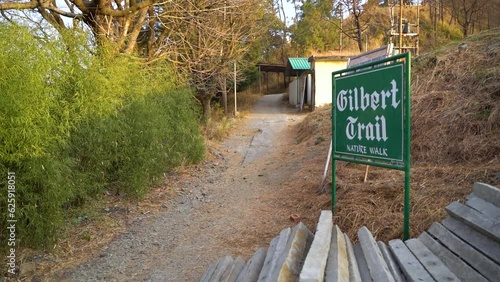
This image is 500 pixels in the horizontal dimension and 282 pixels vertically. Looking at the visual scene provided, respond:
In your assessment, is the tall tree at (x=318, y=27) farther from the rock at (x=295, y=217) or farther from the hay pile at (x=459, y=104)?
the rock at (x=295, y=217)

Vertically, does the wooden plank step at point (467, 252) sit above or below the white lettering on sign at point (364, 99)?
below

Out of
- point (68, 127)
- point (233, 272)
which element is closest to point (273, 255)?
point (233, 272)

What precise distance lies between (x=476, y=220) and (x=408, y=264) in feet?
1.75

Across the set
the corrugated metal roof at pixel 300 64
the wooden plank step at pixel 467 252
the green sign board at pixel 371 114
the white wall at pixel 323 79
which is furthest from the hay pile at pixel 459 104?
the corrugated metal roof at pixel 300 64

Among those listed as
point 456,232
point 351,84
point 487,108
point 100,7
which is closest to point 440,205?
point 456,232

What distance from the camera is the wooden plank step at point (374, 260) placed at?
200 centimetres

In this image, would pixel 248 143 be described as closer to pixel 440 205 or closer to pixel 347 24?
pixel 440 205

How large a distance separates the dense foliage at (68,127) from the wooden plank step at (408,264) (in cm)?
308

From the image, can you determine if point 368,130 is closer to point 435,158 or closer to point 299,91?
point 435,158

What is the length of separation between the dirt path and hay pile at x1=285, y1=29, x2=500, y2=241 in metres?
0.58

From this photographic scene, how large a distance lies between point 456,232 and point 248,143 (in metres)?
9.72

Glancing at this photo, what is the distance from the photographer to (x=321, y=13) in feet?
92.4

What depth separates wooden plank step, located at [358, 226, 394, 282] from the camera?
6.58ft

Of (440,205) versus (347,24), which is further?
(347,24)
